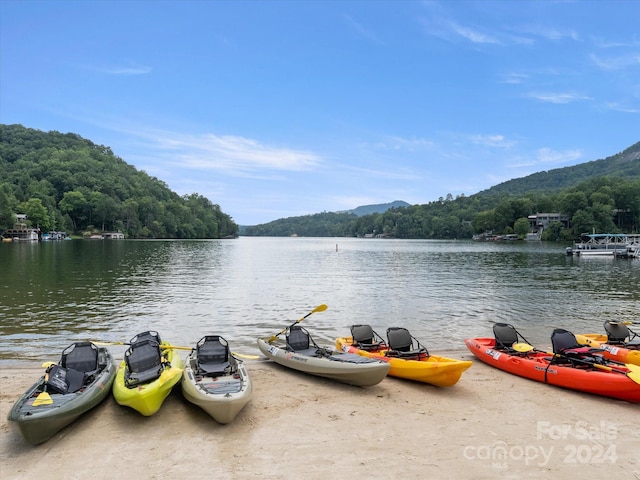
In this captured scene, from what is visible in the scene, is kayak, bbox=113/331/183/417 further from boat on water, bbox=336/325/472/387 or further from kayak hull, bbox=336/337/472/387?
kayak hull, bbox=336/337/472/387

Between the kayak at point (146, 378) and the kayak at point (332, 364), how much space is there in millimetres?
3273

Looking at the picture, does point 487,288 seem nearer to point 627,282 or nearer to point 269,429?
point 627,282

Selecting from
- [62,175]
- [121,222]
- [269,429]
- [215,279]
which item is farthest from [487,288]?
[62,175]

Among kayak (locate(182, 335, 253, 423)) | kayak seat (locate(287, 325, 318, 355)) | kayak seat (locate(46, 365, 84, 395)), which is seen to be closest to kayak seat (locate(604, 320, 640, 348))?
kayak seat (locate(287, 325, 318, 355))

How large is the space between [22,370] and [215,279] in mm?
28080

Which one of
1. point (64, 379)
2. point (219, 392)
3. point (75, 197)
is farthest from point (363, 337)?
point (75, 197)

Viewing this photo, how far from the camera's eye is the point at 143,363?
37.0 feet

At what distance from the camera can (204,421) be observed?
32.4 ft

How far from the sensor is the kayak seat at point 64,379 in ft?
32.5

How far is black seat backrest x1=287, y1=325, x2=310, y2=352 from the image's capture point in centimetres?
1431

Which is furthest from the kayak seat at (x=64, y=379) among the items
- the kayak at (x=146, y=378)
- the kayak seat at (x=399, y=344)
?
the kayak seat at (x=399, y=344)

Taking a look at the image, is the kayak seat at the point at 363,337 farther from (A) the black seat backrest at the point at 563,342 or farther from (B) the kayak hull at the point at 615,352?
(B) the kayak hull at the point at 615,352

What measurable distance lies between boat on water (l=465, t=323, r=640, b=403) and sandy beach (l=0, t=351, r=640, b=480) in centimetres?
37

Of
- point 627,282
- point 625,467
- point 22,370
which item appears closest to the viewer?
point 625,467
